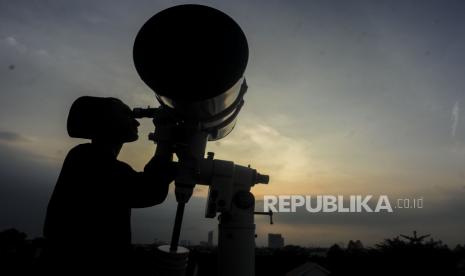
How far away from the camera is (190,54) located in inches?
92.8

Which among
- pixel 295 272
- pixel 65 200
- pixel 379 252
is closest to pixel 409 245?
pixel 379 252

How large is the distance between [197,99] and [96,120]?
0.72 metres

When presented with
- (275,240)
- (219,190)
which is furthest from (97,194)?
(275,240)

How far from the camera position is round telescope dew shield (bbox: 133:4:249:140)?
2.36 metres

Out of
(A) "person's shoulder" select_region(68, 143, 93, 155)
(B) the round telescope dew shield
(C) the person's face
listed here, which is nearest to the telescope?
(B) the round telescope dew shield

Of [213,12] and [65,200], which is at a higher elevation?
[213,12]

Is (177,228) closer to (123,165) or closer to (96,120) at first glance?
(123,165)

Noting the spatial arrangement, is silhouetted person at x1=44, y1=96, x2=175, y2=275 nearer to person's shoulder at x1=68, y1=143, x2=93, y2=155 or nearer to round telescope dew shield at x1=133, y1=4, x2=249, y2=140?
person's shoulder at x1=68, y1=143, x2=93, y2=155

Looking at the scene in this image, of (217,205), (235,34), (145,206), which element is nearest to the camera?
(145,206)

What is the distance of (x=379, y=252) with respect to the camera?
1755 centimetres

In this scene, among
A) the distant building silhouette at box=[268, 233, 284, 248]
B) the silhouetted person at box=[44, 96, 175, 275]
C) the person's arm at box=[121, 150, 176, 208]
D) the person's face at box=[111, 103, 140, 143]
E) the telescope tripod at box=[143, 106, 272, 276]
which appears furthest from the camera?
the distant building silhouette at box=[268, 233, 284, 248]

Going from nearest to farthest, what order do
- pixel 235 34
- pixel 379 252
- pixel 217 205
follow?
1. pixel 235 34
2. pixel 217 205
3. pixel 379 252

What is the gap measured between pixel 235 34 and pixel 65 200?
163 cm

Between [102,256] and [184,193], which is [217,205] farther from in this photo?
[102,256]
